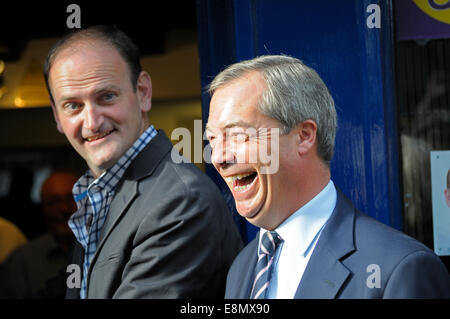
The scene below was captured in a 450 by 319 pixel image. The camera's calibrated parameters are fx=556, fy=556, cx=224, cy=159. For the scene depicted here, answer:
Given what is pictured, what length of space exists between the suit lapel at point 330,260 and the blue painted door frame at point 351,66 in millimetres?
1263

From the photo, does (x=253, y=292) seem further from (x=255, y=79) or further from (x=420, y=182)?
(x=420, y=182)

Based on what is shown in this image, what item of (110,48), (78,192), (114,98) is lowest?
(78,192)

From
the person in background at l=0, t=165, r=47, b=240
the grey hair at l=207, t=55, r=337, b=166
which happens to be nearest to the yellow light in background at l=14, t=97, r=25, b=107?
the person in background at l=0, t=165, r=47, b=240

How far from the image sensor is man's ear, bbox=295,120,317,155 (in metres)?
1.92

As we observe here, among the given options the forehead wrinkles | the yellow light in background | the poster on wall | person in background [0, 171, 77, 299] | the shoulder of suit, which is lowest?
person in background [0, 171, 77, 299]

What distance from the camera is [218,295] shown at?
2.27 metres

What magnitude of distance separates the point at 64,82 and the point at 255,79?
3.44 feet

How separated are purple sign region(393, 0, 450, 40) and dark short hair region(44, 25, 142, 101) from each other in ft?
4.95

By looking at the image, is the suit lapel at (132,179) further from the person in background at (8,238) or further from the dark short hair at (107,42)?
the person in background at (8,238)

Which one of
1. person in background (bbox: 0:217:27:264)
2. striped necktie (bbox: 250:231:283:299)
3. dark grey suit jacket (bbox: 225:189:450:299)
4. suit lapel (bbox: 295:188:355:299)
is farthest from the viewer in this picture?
person in background (bbox: 0:217:27:264)

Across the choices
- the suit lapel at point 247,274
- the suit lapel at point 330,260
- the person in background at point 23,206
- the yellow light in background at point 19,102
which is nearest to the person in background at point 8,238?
the person in background at point 23,206

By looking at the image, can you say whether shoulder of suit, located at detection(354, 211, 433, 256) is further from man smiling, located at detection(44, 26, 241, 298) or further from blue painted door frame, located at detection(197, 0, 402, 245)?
blue painted door frame, located at detection(197, 0, 402, 245)

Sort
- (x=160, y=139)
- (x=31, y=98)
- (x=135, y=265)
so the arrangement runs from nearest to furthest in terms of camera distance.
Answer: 1. (x=135, y=265)
2. (x=160, y=139)
3. (x=31, y=98)
